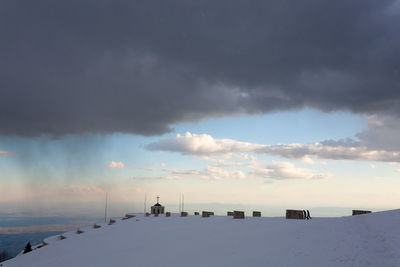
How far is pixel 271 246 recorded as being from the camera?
2395 cm

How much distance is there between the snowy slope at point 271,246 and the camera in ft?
65.5

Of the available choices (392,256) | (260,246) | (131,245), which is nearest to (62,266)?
(131,245)

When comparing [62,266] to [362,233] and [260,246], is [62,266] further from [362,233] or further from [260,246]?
[362,233]

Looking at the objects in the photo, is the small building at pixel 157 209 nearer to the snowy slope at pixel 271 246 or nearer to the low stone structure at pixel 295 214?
the snowy slope at pixel 271 246

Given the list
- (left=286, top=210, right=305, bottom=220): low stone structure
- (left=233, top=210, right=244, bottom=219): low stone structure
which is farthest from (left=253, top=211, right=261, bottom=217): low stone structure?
(left=286, top=210, right=305, bottom=220): low stone structure

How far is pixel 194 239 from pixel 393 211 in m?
18.2

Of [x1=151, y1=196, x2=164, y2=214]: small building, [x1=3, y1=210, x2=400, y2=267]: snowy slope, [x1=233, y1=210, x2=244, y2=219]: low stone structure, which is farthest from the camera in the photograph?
[x1=151, y1=196, x2=164, y2=214]: small building

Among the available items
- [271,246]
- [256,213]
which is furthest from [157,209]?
[271,246]

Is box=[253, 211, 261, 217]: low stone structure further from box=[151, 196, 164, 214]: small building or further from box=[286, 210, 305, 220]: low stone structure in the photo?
box=[151, 196, 164, 214]: small building

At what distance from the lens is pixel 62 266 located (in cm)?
3488

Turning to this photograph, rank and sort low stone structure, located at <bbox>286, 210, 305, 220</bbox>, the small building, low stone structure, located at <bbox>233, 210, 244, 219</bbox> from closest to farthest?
low stone structure, located at <bbox>286, 210, 305, 220</bbox> < low stone structure, located at <bbox>233, 210, 244, 219</bbox> < the small building

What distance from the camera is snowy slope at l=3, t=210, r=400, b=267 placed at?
65.5 feet

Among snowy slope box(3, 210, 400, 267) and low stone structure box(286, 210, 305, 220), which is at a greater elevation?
low stone structure box(286, 210, 305, 220)

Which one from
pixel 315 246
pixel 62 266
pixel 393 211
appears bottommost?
pixel 62 266
